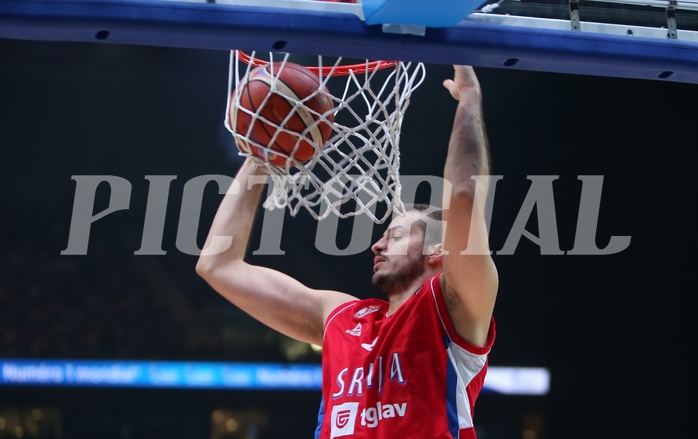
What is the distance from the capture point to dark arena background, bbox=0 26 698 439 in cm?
581

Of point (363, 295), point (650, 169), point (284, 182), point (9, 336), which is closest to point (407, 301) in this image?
point (284, 182)

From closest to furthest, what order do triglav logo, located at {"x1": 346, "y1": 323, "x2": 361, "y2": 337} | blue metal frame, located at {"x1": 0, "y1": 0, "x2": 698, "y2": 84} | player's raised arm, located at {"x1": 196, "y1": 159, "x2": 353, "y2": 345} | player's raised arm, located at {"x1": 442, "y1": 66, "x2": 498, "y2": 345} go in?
blue metal frame, located at {"x1": 0, "y1": 0, "x2": 698, "y2": 84} → player's raised arm, located at {"x1": 442, "y1": 66, "x2": 498, "y2": 345} → triglav logo, located at {"x1": 346, "y1": 323, "x2": 361, "y2": 337} → player's raised arm, located at {"x1": 196, "y1": 159, "x2": 353, "y2": 345}

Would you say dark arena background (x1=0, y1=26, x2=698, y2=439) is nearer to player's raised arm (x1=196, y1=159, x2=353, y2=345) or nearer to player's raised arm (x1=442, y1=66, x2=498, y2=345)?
player's raised arm (x1=196, y1=159, x2=353, y2=345)

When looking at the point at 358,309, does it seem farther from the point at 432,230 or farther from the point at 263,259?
the point at 263,259

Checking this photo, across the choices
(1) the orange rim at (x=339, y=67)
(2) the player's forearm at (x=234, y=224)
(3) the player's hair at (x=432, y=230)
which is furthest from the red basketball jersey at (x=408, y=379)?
(1) the orange rim at (x=339, y=67)

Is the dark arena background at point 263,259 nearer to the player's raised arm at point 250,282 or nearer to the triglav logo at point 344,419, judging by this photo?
the player's raised arm at point 250,282

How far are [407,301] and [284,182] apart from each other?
0.52 m

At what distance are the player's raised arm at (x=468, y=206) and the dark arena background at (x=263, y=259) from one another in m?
3.42

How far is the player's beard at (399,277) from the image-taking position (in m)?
2.95

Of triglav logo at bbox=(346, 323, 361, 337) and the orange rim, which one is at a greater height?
the orange rim

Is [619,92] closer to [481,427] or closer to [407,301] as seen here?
[481,427]

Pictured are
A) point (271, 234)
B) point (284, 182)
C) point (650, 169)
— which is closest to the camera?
Answer: point (284, 182)

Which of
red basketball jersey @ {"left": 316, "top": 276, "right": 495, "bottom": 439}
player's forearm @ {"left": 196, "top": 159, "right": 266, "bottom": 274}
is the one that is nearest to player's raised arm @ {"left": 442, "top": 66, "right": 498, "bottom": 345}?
red basketball jersey @ {"left": 316, "top": 276, "right": 495, "bottom": 439}

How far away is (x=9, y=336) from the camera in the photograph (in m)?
5.71
